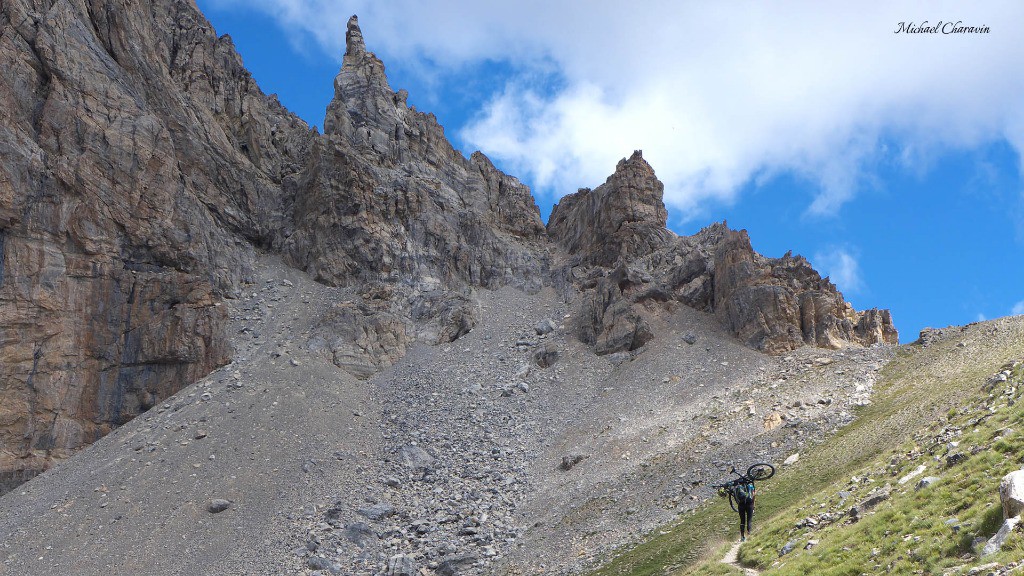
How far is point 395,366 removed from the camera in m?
74.3

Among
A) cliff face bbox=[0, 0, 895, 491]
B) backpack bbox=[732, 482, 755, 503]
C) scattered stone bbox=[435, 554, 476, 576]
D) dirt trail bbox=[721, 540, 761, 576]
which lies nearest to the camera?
dirt trail bbox=[721, 540, 761, 576]

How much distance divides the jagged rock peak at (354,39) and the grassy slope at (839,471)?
287ft

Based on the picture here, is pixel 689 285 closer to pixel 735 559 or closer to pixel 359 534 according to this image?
pixel 359 534

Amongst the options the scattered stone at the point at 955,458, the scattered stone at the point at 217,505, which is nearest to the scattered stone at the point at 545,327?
the scattered stone at the point at 217,505

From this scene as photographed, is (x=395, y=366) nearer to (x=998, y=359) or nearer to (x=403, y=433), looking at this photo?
(x=403, y=433)

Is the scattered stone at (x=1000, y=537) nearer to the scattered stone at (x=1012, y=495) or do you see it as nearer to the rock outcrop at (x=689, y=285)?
the scattered stone at (x=1012, y=495)

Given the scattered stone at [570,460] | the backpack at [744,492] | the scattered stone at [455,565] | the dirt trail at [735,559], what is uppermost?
the scattered stone at [570,460]

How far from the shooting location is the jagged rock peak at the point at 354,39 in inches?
4385

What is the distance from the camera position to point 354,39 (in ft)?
370

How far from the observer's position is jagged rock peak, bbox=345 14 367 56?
365 ft

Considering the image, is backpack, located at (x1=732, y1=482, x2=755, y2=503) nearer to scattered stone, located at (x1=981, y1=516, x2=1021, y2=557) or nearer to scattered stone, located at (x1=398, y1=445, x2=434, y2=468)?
scattered stone, located at (x1=981, y1=516, x2=1021, y2=557)

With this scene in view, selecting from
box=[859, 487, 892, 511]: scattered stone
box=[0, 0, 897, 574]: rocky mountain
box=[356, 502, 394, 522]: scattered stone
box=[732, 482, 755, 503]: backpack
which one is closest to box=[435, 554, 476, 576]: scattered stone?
box=[0, 0, 897, 574]: rocky mountain

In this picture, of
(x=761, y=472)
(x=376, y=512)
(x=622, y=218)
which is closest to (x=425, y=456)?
(x=376, y=512)

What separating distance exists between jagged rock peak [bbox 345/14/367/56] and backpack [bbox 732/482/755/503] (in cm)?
9779
